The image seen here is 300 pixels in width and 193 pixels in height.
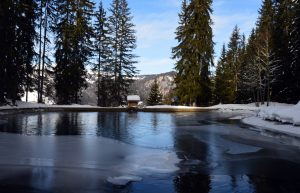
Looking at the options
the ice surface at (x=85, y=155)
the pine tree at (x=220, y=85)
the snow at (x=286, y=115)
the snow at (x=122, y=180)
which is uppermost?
the pine tree at (x=220, y=85)

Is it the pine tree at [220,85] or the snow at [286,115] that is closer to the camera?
the snow at [286,115]

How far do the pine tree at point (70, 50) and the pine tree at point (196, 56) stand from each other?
42.6 ft

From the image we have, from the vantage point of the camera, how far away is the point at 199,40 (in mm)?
49625

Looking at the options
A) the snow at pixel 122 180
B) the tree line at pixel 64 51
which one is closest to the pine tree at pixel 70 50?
the tree line at pixel 64 51

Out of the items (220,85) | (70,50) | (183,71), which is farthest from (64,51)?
(220,85)

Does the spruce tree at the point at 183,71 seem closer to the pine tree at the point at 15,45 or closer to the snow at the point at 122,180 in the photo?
the pine tree at the point at 15,45

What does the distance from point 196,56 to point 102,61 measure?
12.8 metres

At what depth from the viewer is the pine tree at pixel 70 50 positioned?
145 ft

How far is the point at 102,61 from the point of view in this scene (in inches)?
2019

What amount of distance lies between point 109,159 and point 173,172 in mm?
2239

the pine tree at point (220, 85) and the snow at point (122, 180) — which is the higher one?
the pine tree at point (220, 85)

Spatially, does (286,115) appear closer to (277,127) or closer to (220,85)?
(277,127)

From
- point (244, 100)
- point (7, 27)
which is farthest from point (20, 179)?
point (244, 100)

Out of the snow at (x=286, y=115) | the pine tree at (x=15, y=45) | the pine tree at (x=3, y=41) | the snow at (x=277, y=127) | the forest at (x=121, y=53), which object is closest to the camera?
the snow at (x=277, y=127)
